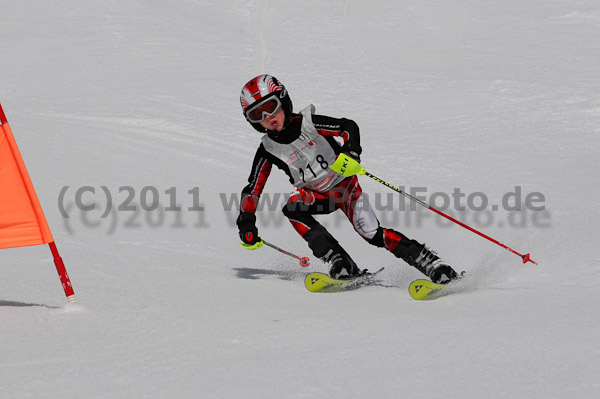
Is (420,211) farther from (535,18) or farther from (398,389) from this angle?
(535,18)

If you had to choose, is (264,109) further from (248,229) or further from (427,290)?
(427,290)

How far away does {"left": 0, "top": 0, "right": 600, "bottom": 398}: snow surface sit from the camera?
295 centimetres

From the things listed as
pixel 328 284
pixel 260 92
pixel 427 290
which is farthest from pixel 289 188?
pixel 427 290

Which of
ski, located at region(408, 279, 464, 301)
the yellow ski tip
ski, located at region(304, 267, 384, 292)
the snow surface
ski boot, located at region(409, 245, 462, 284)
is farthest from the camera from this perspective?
ski, located at region(304, 267, 384, 292)

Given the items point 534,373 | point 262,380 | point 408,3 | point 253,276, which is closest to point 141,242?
point 253,276

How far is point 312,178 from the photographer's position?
5.40m

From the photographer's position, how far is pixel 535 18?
59.0ft

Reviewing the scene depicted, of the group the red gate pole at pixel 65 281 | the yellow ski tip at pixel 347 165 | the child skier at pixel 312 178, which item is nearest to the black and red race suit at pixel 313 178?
the child skier at pixel 312 178

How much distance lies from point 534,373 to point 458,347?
17.0 inches

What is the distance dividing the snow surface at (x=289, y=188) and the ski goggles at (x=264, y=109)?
128cm

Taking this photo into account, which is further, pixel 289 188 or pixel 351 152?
pixel 289 188

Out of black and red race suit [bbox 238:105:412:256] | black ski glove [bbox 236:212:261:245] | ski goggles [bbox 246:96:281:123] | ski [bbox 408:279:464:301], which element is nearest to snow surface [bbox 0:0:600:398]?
ski [bbox 408:279:464:301]

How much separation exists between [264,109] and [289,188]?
4340mm

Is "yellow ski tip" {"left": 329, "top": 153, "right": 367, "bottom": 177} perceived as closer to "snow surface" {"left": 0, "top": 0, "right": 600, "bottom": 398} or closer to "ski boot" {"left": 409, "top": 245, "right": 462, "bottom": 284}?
"ski boot" {"left": 409, "top": 245, "right": 462, "bottom": 284}
